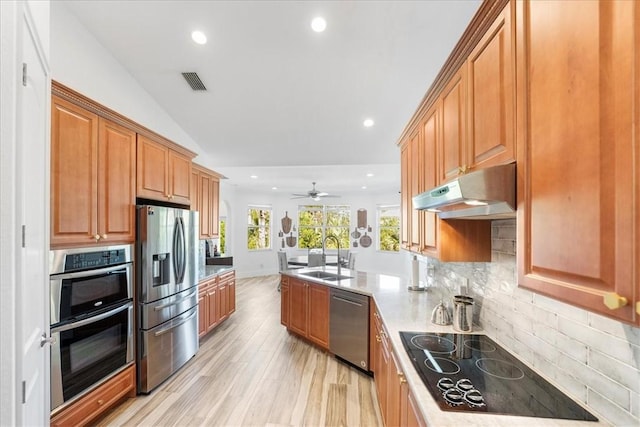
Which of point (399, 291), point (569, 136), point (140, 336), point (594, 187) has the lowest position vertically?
point (140, 336)

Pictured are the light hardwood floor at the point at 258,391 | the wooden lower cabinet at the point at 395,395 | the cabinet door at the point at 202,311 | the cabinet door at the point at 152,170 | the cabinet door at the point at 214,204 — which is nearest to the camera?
the wooden lower cabinet at the point at 395,395

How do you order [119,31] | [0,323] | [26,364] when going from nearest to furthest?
[0,323], [26,364], [119,31]

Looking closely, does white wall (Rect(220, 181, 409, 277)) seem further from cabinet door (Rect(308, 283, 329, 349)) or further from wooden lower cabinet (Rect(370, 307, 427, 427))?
wooden lower cabinet (Rect(370, 307, 427, 427))

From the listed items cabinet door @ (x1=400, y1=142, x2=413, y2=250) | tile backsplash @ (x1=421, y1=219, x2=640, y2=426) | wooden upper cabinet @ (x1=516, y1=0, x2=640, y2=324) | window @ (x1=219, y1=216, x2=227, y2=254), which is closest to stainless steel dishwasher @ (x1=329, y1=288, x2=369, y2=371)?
cabinet door @ (x1=400, y1=142, x2=413, y2=250)

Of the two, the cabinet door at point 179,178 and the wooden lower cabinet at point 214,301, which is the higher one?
the cabinet door at point 179,178

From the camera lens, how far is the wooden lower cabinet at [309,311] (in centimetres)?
358

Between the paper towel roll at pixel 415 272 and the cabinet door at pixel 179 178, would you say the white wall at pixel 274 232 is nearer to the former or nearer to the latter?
the cabinet door at pixel 179 178

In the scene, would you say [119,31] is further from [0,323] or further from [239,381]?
[239,381]

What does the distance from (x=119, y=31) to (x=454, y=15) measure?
3.09 m

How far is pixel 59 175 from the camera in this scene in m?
2.03

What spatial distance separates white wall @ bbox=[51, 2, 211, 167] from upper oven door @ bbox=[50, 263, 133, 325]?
1.64 metres

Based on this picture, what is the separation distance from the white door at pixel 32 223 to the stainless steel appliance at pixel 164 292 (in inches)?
50.4

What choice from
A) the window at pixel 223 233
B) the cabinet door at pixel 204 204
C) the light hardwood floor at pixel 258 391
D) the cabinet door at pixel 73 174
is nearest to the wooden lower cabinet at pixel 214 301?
the light hardwood floor at pixel 258 391

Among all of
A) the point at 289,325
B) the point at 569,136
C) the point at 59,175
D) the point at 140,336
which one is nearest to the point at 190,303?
the point at 140,336
